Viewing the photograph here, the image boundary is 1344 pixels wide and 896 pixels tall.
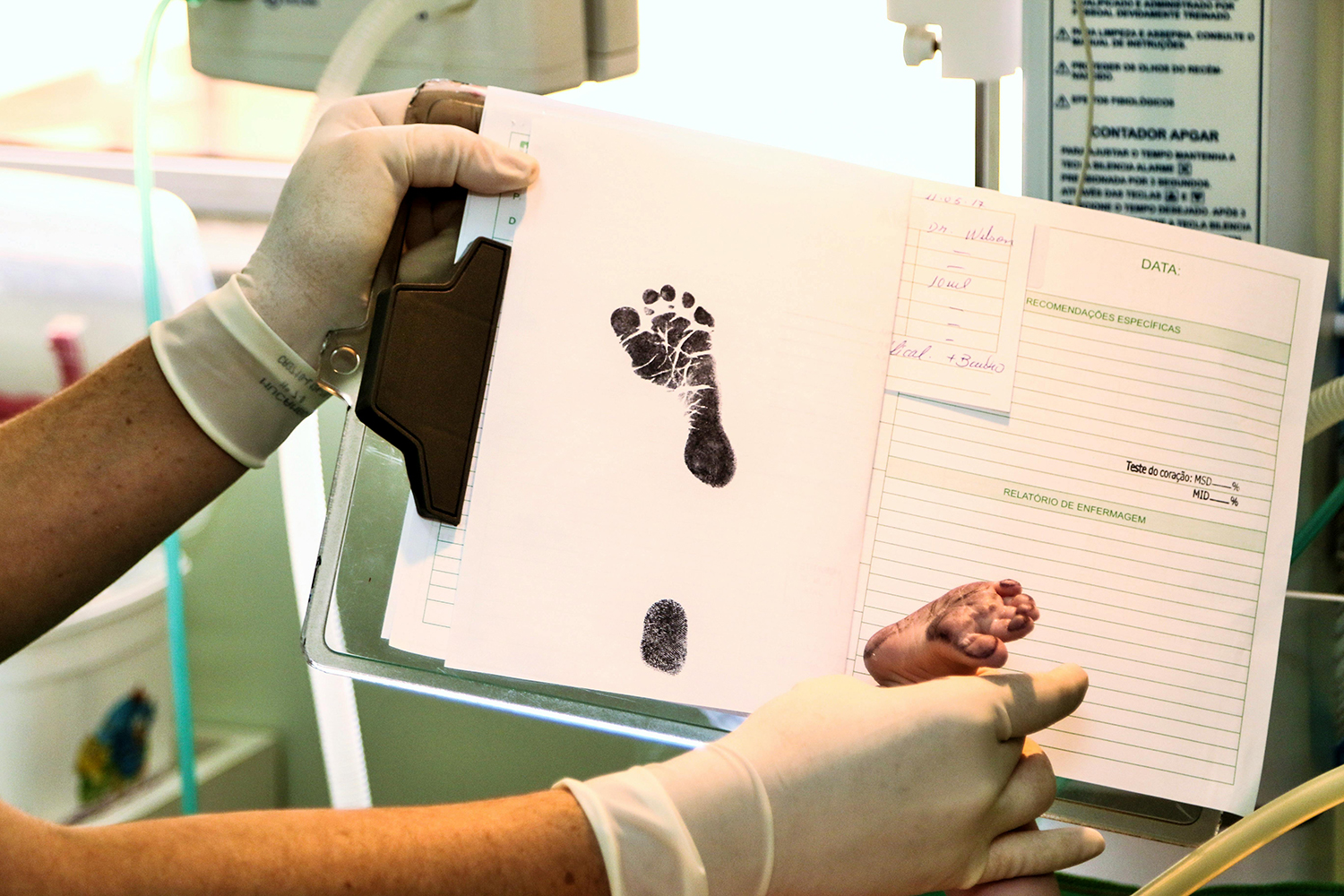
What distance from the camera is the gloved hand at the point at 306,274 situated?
0.77m

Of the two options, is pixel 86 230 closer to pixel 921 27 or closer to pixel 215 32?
pixel 215 32

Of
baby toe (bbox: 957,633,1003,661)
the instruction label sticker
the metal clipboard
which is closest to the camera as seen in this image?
baby toe (bbox: 957,633,1003,661)

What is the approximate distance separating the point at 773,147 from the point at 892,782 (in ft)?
1.55

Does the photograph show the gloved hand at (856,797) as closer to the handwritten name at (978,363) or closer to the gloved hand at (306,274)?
the handwritten name at (978,363)

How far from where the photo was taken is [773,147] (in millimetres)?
785

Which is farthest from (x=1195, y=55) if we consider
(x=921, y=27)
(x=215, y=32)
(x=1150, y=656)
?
(x=215, y=32)

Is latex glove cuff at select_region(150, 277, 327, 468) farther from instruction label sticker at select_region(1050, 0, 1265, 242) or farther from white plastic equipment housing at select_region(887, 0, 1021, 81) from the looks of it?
instruction label sticker at select_region(1050, 0, 1265, 242)

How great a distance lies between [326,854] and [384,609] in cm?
25

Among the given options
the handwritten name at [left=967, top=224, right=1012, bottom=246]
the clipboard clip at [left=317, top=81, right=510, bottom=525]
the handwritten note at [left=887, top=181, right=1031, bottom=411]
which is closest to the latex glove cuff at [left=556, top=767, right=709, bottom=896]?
the clipboard clip at [left=317, top=81, right=510, bottom=525]

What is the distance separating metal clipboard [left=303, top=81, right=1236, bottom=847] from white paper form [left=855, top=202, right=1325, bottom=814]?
40 millimetres

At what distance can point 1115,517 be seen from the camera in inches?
29.0

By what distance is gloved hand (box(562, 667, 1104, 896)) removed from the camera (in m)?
0.60

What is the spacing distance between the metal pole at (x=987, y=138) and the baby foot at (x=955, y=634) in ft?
1.24

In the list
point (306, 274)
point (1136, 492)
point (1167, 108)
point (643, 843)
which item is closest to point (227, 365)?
point (306, 274)
